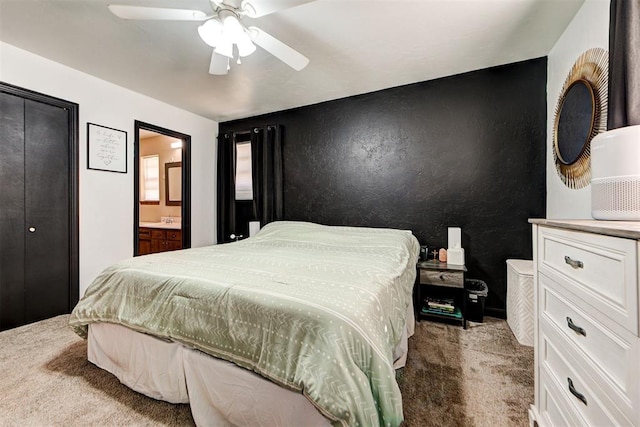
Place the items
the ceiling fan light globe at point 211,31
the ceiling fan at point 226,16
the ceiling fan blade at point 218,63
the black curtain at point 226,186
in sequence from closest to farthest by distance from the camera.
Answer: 1. the ceiling fan at point 226,16
2. the ceiling fan light globe at point 211,31
3. the ceiling fan blade at point 218,63
4. the black curtain at point 226,186

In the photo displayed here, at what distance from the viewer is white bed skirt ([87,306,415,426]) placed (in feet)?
3.69

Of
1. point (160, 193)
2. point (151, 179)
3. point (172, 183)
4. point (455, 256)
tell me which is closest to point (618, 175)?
point (455, 256)

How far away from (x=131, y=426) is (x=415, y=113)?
3329 millimetres

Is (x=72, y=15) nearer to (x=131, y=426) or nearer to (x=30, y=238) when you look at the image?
(x=30, y=238)

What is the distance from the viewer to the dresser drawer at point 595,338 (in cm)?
68

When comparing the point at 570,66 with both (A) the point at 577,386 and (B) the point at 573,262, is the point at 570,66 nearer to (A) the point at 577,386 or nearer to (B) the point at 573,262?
(B) the point at 573,262

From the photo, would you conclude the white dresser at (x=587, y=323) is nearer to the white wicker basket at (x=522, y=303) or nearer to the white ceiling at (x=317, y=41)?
the white wicker basket at (x=522, y=303)

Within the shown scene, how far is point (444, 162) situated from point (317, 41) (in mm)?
1705

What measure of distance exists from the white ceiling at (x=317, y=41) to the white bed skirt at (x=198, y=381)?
7.07 ft

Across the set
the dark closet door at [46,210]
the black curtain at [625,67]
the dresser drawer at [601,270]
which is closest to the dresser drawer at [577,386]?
the dresser drawer at [601,270]

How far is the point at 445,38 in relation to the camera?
7.13 feet

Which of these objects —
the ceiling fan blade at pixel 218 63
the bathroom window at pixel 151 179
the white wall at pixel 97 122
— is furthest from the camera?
the bathroom window at pixel 151 179

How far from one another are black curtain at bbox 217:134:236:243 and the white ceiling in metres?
1.08

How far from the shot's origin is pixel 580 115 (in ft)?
5.99
